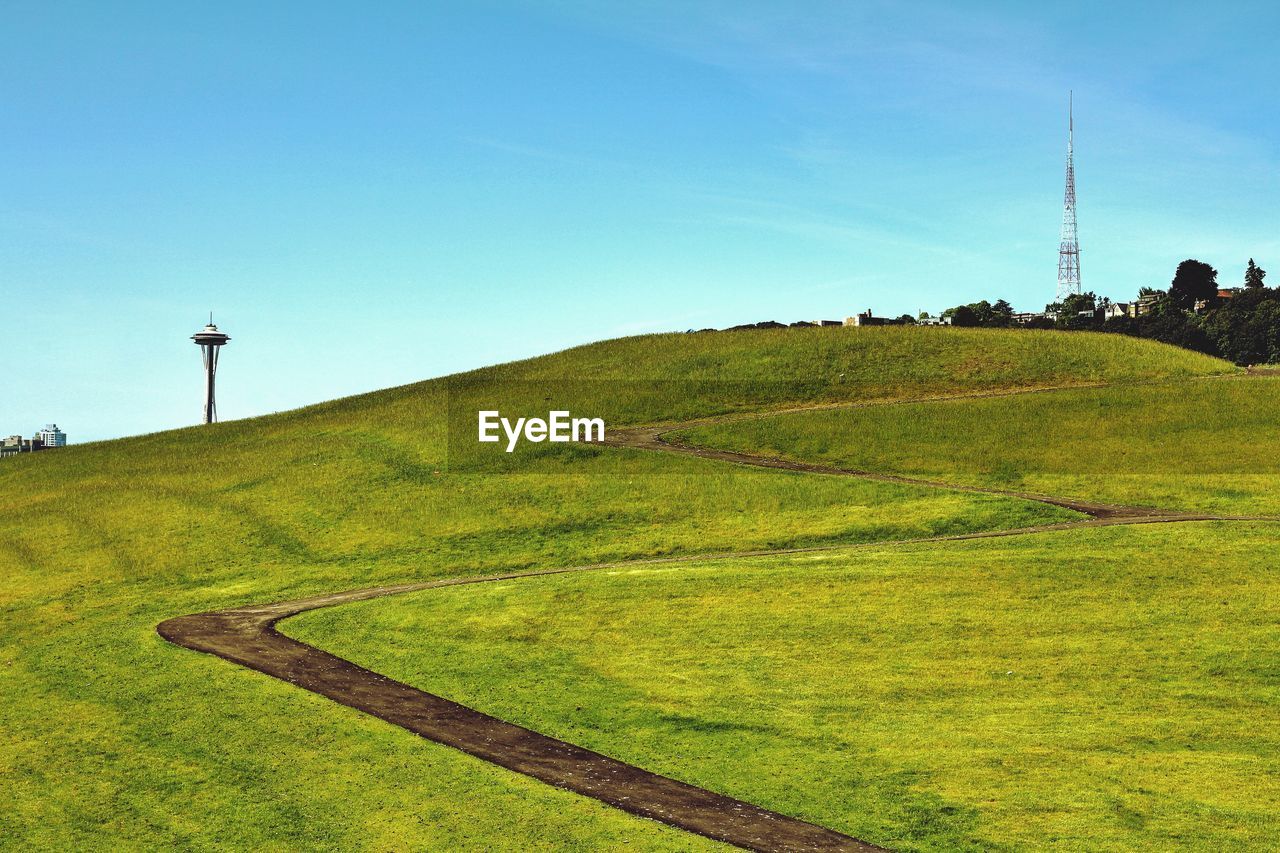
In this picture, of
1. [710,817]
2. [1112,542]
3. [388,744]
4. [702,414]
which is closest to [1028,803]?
[710,817]

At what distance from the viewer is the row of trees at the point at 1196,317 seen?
132 meters

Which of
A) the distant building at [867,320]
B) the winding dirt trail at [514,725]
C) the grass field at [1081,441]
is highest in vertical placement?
the distant building at [867,320]

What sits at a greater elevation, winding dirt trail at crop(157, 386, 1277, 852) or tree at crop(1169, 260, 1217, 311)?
tree at crop(1169, 260, 1217, 311)

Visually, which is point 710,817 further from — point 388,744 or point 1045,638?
point 1045,638

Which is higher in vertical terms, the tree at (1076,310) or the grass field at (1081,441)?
the tree at (1076,310)

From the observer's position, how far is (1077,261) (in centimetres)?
16850

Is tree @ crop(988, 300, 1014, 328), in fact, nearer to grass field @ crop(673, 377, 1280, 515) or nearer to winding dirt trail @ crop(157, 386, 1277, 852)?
grass field @ crop(673, 377, 1280, 515)

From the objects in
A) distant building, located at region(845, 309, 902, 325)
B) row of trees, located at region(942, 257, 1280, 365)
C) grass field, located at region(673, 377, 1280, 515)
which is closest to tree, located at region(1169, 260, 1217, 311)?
row of trees, located at region(942, 257, 1280, 365)

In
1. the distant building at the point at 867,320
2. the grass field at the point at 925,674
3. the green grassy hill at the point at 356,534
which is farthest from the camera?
the distant building at the point at 867,320

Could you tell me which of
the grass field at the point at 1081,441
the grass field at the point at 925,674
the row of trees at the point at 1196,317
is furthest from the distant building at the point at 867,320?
the grass field at the point at 925,674

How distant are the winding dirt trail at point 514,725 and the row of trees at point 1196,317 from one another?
9016 cm

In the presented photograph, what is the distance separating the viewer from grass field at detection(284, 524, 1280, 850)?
20.5m

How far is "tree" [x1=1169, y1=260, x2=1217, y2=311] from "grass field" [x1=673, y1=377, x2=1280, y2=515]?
120204 millimetres

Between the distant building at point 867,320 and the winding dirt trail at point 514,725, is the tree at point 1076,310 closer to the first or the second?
the distant building at point 867,320
